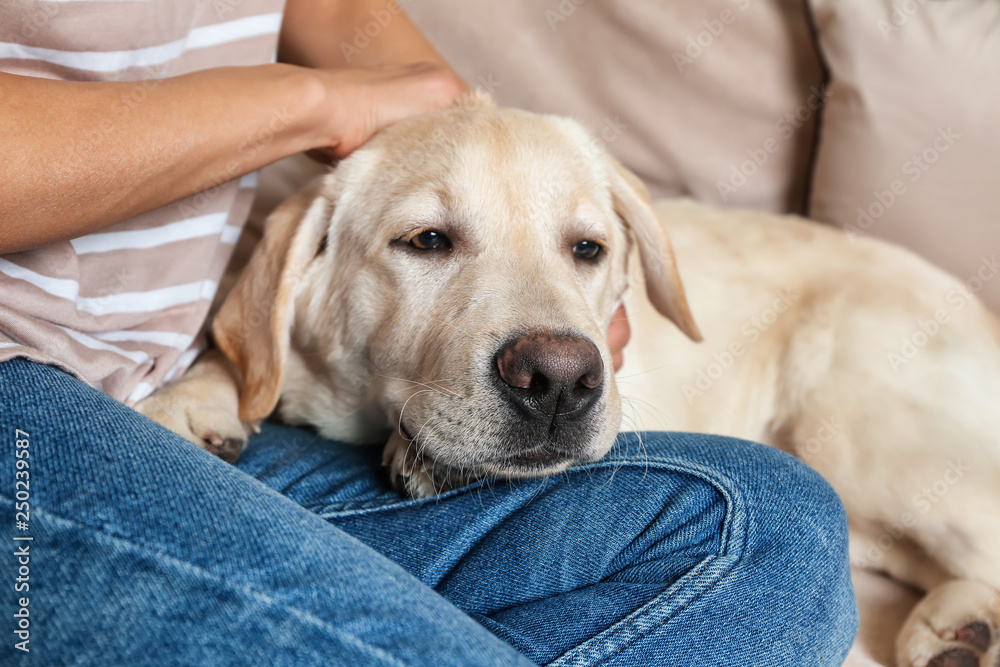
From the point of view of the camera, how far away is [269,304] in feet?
6.39

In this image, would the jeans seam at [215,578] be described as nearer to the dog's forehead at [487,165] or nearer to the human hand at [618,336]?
the dog's forehead at [487,165]

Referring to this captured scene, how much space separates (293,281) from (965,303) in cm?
218

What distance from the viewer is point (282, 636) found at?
3.56 ft

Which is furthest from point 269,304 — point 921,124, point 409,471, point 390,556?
point 921,124

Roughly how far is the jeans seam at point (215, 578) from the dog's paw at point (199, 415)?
637 mm

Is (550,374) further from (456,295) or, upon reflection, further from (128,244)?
(128,244)

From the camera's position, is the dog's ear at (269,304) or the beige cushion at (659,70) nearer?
the dog's ear at (269,304)

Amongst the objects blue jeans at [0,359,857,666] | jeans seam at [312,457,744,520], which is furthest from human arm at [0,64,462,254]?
jeans seam at [312,457,744,520]

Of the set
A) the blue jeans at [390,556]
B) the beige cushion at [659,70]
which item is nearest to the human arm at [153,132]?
the blue jeans at [390,556]

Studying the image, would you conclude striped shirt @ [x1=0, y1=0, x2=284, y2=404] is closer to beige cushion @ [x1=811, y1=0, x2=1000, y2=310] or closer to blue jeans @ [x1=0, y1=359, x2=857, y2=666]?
blue jeans @ [x1=0, y1=359, x2=857, y2=666]

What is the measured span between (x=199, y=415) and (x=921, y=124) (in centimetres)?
244

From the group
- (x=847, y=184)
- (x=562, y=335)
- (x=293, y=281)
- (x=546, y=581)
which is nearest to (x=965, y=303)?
(x=847, y=184)

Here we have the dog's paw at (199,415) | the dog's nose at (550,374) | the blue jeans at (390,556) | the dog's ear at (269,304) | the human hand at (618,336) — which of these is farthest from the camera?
the human hand at (618,336)

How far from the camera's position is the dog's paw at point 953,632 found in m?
1.88
